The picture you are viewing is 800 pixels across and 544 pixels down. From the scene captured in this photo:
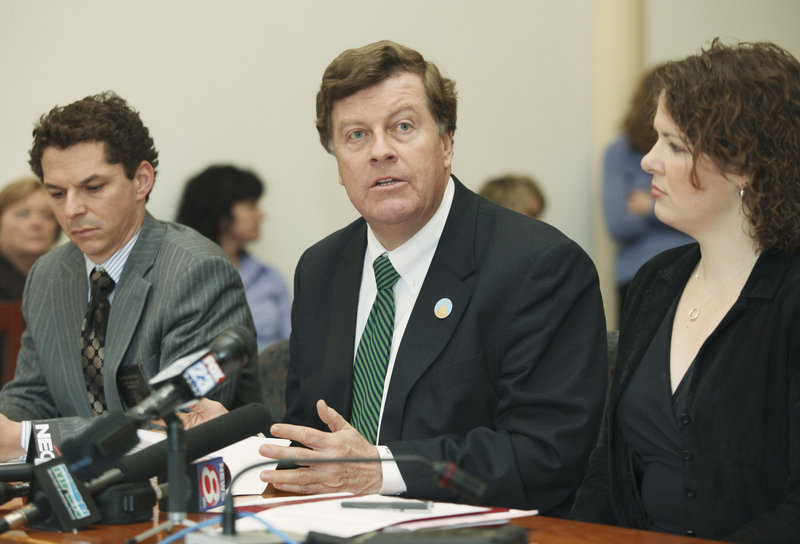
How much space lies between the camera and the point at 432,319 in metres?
2.24

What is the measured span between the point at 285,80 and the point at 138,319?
2582 mm

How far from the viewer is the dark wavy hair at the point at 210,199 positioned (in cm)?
468

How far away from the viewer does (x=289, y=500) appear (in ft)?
5.84

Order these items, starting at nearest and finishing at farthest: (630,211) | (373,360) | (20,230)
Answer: (373,360) → (20,230) → (630,211)

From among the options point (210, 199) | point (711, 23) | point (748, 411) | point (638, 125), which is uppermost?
point (711, 23)

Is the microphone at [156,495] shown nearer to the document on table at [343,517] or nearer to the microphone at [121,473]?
the microphone at [121,473]

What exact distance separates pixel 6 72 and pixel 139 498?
11.0 feet

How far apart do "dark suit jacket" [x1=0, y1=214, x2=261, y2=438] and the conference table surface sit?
979 millimetres

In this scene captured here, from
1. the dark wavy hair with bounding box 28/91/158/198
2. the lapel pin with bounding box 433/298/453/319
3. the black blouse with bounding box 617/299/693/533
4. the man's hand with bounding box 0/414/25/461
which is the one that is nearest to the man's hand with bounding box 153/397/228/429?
the man's hand with bounding box 0/414/25/461

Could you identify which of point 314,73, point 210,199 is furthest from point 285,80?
point 210,199

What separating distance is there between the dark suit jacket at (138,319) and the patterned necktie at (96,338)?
0.08 feet

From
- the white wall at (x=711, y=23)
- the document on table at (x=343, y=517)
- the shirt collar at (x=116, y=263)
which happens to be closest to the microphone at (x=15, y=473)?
the document on table at (x=343, y=517)

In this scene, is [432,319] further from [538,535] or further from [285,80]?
[285,80]

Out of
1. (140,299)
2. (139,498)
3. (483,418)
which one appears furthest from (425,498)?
(140,299)
